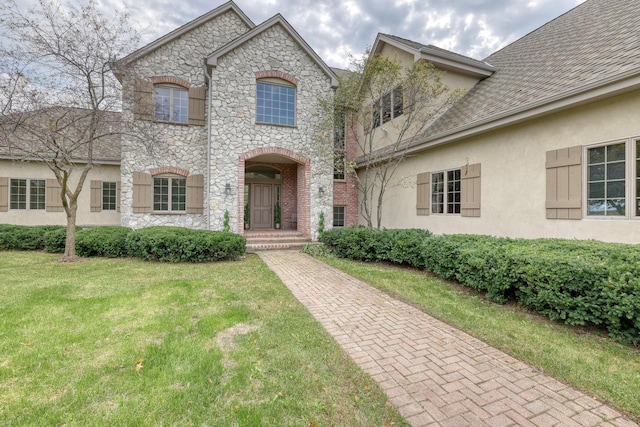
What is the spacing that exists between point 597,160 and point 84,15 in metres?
12.0

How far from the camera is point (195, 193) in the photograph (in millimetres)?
11914

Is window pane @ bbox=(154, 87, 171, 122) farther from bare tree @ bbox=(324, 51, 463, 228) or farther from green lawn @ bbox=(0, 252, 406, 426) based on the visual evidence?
green lawn @ bbox=(0, 252, 406, 426)

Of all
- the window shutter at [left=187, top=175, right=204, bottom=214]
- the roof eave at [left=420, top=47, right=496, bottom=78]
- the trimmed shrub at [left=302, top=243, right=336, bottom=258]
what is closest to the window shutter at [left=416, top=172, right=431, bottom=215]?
the trimmed shrub at [left=302, top=243, right=336, bottom=258]

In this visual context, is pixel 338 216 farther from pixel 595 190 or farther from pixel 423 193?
pixel 595 190

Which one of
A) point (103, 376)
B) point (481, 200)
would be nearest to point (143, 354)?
point (103, 376)

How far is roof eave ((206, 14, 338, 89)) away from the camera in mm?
10602

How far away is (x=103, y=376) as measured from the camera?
2850 millimetres

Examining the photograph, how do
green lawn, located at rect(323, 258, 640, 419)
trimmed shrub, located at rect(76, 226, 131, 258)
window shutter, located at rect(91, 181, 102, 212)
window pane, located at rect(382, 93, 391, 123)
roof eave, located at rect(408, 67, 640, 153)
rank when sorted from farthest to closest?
window shutter, located at rect(91, 181, 102, 212), window pane, located at rect(382, 93, 391, 123), trimmed shrub, located at rect(76, 226, 131, 258), roof eave, located at rect(408, 67, 640, 153), green lawn, located at rect(323, 258, 640, 419)

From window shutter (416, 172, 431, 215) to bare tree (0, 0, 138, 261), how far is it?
9183mm

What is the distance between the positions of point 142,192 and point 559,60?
43.3ft

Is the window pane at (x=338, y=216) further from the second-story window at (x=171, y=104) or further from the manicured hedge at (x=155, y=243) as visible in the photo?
the second-story window at (x=171, y=104)

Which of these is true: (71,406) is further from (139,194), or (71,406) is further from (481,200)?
(139,194)

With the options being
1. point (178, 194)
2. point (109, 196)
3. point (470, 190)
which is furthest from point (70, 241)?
point (470, 190)

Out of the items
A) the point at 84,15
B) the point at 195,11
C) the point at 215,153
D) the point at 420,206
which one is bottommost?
the point at 420,206
